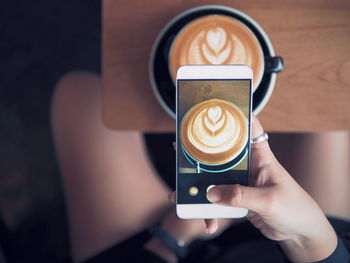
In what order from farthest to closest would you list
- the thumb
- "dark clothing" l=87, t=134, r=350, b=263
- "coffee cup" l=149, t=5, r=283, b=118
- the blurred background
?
the blurred background → "dark clothing" l=87, t=134, r=350, b=263 → "coffee cup" l=149, t=5, r=283, b=118 → the thumb

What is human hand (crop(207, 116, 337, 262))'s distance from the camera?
1.64 ft

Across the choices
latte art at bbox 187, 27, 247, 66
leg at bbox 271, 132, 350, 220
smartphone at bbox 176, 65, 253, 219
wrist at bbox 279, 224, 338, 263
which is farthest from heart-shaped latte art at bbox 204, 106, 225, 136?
leg at bbox 271, 132, 350, 220

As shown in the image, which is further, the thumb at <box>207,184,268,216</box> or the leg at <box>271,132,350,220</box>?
the leg at <box>271,132,350,220</box>

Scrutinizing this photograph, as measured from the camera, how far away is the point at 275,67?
586 millimetres

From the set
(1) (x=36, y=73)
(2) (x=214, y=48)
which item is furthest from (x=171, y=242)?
(1) (x=36, y=73)

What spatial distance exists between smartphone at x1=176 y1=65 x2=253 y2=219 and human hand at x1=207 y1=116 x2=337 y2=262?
0.09ft

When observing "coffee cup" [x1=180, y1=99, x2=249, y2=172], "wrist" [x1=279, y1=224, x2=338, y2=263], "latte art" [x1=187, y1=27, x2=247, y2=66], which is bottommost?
"wrist" [x1=279, y1=224, x2=338, y2=263]

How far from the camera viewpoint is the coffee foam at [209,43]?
605mm

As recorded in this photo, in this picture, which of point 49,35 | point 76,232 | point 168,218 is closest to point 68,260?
point 76,232

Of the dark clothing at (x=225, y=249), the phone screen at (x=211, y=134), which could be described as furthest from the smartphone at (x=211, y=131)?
the dark clothing at (x=225, y=249)

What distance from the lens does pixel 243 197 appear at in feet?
1.61

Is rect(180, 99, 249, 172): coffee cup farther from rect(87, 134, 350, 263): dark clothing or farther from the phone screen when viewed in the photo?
rect(87, 134, 350, 263): dark clothing

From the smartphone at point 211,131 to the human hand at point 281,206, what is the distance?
3 centimetres

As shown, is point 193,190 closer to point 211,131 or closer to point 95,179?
point 211,131
